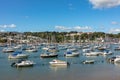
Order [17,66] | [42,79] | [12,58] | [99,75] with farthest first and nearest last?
[12,58]
[17,66]
[99,75]
[42,79]

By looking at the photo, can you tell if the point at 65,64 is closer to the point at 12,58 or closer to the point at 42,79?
the point at 42,79

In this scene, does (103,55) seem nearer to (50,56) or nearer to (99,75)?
(50,56)

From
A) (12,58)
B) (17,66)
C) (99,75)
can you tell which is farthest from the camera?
(12,58)

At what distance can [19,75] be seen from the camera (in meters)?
53.0

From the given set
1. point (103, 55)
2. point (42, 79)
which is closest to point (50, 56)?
point (103, 55)

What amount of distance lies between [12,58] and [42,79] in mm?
40159

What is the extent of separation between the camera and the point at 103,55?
310 ft

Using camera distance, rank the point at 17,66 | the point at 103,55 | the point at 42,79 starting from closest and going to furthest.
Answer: the point at 42,79, the point at 17,66, the point at 103,55

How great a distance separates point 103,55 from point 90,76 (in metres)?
45.7

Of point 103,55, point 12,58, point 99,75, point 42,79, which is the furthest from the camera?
point 103,55

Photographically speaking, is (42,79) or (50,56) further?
(50,56)

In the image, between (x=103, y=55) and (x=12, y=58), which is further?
(x=103, y=55)

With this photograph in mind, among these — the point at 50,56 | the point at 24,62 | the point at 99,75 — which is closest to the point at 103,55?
the point at 50,56

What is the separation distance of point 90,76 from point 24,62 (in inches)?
813
